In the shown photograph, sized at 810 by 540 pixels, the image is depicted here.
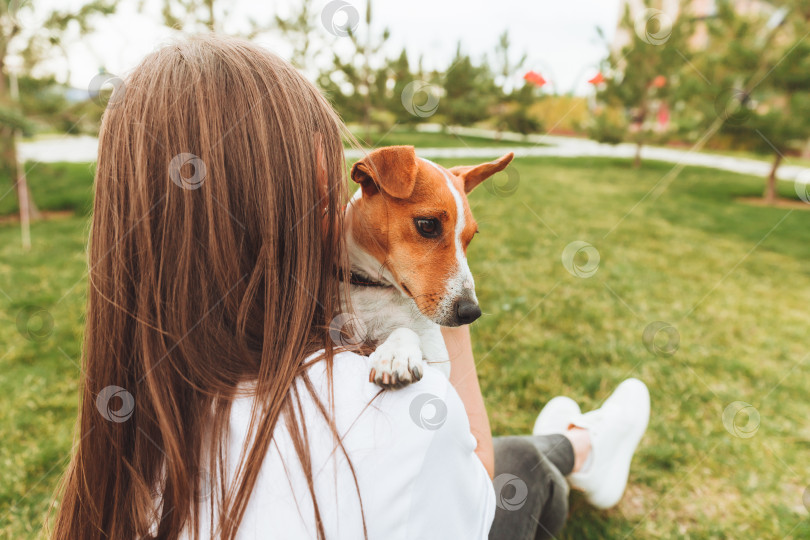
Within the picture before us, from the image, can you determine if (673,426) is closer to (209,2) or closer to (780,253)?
(780,253)

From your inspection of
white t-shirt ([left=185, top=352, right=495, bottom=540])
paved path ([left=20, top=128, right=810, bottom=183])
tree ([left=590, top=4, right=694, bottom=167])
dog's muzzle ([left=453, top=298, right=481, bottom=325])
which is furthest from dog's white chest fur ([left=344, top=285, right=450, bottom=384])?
tree ([left=590, top=4, right=694, bottom=167])

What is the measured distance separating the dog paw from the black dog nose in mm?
211

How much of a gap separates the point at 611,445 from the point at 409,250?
153 centimetres

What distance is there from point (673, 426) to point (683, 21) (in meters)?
11.9

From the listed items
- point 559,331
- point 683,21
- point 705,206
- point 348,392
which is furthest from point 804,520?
point 683,21

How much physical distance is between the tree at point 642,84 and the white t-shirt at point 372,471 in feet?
39.9

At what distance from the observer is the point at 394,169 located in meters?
1.77

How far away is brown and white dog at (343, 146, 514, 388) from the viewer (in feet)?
5.73

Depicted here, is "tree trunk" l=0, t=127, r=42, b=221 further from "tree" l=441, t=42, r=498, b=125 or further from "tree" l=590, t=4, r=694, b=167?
"tree" l=590, t=4, r=694, b=167

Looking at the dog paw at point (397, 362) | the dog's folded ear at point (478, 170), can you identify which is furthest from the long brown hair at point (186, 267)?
the dog's folded ear at point (478, 170)

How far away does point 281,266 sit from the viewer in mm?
1171

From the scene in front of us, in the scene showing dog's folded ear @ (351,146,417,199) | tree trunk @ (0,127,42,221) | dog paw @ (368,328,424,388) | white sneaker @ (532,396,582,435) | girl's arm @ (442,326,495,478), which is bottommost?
tree trunk @ (0,127,42,221)

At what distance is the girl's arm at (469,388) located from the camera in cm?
151

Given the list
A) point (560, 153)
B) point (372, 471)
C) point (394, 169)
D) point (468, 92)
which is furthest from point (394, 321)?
point (560, 153)
